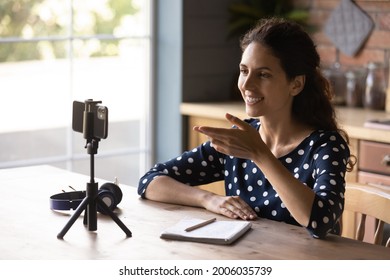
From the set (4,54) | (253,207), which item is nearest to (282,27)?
(253,207)

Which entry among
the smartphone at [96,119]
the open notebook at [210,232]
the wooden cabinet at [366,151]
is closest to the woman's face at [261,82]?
the open notebook at [210,232]

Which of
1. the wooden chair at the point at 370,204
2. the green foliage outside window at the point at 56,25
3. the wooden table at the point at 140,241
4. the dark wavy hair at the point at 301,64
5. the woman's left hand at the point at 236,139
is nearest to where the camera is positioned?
the wooden table at the point at 140,241

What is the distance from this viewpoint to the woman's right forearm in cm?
254

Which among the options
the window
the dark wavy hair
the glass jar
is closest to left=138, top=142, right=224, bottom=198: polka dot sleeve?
the dark wavy hair

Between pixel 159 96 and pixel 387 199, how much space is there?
2.38 meters

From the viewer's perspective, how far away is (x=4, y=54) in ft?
13.2

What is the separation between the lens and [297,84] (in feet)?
8.62

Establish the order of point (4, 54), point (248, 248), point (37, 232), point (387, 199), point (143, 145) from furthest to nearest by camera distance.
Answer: point (143, 145) < point (4, 54) < point (387, 199) < point (37, 232) < point (248, 248)

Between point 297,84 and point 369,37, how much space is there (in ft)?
6.06

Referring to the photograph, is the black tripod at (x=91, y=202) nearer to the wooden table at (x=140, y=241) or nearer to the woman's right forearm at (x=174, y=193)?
the wooden table at (x=140, y=241)

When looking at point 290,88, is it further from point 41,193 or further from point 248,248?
point 41,193

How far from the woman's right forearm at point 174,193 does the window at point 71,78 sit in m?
1.65

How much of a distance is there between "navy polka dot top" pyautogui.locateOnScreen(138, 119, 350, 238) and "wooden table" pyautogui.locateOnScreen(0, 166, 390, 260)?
9 centimetres

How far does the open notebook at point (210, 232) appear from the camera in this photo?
7.04ft
